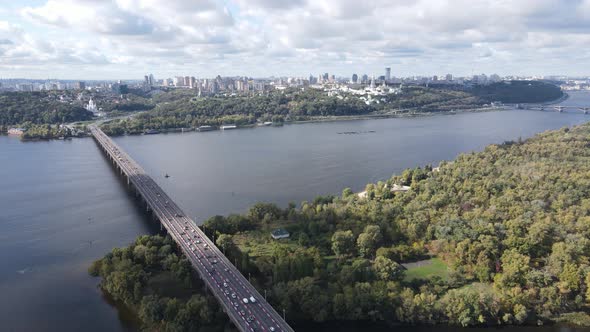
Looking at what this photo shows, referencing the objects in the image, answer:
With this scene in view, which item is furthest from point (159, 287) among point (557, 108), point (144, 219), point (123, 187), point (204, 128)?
point (557, 108)

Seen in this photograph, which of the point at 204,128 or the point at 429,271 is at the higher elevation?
the point at 204,128

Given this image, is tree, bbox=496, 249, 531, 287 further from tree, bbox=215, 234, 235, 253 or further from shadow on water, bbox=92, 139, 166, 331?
shadow on water, bbox=92, 139, 166, 331

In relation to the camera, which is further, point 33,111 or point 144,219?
point 33,111

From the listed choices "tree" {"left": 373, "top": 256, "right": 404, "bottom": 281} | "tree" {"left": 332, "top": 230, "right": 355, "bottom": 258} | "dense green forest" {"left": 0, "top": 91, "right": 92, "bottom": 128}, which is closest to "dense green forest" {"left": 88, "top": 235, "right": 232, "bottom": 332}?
"tree" {"left": 332, "top": 230, "right": 355, "bottom": 258}

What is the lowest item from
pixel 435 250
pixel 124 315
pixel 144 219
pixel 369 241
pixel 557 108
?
pixel 124 315

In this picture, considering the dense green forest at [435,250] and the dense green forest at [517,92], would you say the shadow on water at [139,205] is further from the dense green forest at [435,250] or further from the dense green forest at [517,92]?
the dense green forest at [517,92]

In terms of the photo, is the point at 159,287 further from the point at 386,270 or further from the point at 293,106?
the point at 293,106
